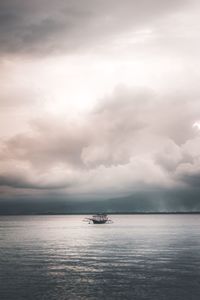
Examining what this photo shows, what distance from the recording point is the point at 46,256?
89688mm

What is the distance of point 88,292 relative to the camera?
5366cm

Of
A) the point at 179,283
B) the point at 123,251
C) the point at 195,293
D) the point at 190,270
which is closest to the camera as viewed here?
the point at 195,293

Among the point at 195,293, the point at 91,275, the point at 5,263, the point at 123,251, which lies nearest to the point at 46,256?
the point at 5,263

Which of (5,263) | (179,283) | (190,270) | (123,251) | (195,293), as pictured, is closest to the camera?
(195,293)

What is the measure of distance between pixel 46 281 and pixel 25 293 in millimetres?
7901

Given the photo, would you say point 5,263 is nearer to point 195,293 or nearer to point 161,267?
point 161,267

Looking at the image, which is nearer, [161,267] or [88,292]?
[88,292]

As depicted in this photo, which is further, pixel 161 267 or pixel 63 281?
pixel 161 267

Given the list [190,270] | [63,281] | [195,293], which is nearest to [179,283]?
[195,293]

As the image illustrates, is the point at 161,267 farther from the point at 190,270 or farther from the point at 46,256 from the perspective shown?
the point at 46,256

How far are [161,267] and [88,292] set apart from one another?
2274cm

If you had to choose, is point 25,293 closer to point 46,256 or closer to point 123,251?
point 46,256

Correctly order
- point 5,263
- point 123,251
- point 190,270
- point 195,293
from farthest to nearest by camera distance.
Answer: point 123,251, point 5,263, point 190,270, point 195,293

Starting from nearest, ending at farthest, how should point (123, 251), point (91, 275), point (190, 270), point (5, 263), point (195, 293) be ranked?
point (195, 293) < point (91, 275) < point (190, 270) < point (5, 263) < point (123, 251)
